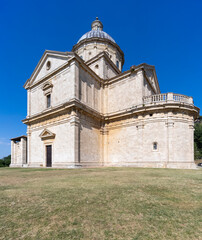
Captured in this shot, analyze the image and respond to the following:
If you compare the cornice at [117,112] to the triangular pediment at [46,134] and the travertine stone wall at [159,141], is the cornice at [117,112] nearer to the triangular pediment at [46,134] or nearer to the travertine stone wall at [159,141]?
the travertine stone wall at [159,141]

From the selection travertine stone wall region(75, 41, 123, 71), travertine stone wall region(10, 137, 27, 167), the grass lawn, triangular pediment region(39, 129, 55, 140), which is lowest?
travertine stone wall region(10, 137, 27, 167)

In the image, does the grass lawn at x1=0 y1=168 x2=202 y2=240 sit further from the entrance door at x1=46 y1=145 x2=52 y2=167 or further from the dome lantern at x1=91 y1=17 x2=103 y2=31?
the dome lantern at x1=91 y1=17 x2=103 y2=31

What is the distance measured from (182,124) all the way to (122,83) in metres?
9.90

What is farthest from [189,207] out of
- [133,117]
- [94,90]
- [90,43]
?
[90,43]

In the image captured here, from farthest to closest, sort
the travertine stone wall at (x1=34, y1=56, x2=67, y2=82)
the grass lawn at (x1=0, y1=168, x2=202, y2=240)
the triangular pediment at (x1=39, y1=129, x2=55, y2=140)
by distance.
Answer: the travertine stone wall at (x1=34, y1=56, x2=67, y2=82) < the triangular pediment at (x1=39, y1=129, x2=55, y2=140) < the grass lawn at (x1=0, y1=168, x2=202, y2=240)

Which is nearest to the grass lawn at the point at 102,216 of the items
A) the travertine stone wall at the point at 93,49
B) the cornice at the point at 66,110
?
the cornice at the point at 66,110

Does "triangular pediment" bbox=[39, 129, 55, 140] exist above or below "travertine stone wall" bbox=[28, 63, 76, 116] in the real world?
below

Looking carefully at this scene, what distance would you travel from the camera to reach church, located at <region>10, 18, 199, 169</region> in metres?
17.8

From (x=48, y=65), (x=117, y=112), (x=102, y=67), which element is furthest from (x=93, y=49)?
(x=117, y=112)

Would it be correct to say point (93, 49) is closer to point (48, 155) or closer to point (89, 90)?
point (89, 90)

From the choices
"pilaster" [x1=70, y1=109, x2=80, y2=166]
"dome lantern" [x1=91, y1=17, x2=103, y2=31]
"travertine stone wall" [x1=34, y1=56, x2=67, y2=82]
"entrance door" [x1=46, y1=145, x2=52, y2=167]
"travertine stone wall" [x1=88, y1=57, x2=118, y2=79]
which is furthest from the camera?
"dome lantern" [x1=91, y1=17, x2=103, y2=31]

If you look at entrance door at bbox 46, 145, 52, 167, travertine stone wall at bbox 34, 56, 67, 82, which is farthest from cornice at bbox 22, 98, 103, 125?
travertine stone wall at bbox 34, 56, 67, 82

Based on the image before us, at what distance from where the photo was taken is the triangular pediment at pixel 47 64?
20702 mm

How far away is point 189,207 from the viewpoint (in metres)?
3.82
